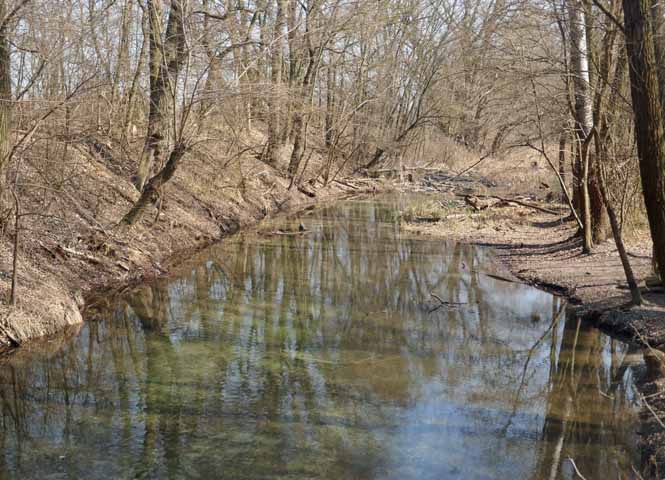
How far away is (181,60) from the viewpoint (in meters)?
13.5

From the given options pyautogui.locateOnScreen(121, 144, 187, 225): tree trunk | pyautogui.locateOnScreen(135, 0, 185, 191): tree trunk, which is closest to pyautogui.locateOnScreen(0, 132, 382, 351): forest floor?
pyautogui.locateOnScreen(121, 144, 187, 225): tree trunk

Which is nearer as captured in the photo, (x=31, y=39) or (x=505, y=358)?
(x=505, y=358)

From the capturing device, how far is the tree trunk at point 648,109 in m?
6.30

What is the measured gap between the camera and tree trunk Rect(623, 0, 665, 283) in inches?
248

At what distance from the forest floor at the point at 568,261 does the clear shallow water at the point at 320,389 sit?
12.8 inches

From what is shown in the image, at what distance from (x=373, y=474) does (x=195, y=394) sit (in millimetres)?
2547

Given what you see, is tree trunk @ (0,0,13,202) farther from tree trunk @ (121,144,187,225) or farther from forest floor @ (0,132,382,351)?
tree trunk @ (121,144,187,225)

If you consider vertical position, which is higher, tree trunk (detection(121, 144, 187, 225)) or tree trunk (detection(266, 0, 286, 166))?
tree trunk (detection(266, 0, 286, 166))

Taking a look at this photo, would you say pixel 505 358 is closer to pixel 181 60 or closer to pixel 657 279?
pixel 657 279

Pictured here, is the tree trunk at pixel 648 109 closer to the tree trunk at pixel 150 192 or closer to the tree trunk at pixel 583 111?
the tree trunk at pixel 583 111

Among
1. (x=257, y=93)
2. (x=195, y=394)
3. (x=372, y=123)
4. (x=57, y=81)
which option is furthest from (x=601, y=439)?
(x=372, y=123)

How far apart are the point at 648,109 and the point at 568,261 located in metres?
8.25

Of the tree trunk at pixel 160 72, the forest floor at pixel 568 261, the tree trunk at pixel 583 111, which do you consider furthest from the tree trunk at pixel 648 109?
the tree trunk at pixel 160 72

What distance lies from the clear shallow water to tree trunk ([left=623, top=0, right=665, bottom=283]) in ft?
7.72
